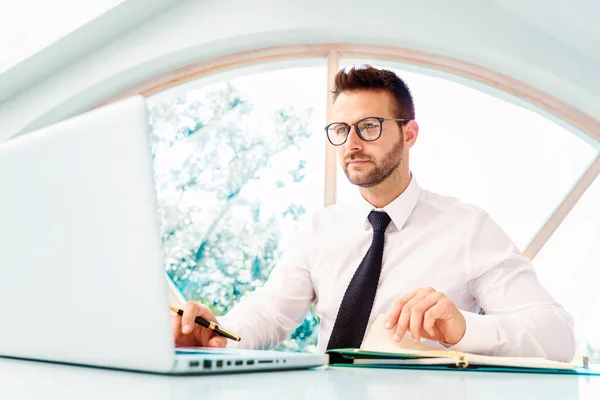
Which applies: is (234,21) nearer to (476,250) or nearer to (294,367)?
(476,250)

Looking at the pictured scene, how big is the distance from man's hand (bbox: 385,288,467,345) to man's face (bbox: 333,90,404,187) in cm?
92

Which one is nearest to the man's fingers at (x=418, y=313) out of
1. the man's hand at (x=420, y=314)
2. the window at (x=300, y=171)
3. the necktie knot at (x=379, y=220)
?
the man's hand at (x=420, y=314)

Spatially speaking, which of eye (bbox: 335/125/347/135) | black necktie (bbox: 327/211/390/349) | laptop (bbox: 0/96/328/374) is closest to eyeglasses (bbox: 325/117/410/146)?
eye (bbox: 335/125/347/135)

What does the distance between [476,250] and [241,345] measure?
0.74 meters

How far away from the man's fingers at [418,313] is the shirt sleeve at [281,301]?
786mm

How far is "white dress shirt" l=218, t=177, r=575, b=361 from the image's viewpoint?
163 centimetres

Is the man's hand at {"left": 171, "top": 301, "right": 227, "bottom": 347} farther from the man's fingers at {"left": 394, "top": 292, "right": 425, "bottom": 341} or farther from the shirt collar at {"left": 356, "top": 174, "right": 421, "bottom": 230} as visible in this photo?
the shirt collar at {"left": 356, "top": 174, "right": 421, "bottom": 230}

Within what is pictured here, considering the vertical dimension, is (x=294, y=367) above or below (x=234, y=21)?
below

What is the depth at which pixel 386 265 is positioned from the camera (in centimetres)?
187

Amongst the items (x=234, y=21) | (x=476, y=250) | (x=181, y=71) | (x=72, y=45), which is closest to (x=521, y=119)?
(x=234, y=21)

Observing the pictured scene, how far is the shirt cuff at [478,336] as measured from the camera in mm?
1257

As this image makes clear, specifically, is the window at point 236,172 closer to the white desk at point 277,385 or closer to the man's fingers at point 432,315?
the man's fingers at point 432,315

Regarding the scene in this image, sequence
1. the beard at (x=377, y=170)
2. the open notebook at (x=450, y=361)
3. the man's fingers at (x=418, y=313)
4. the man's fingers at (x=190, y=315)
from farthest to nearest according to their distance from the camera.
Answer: the beard at (x=377, y=170) < the man's fingers at (x=190, y=315) < the man's fingers at (x=418, y=313) < the open notebook at (x=450, y=361)

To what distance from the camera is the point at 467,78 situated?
412 centimetres
